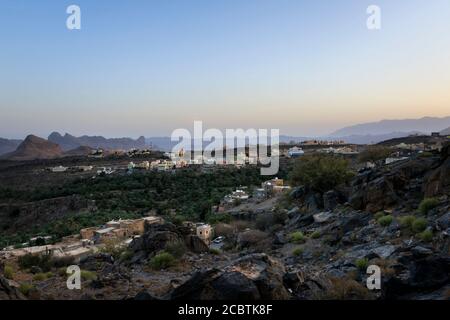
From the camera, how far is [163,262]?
11672 millimetres

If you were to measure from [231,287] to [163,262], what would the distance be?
5286 millimetres

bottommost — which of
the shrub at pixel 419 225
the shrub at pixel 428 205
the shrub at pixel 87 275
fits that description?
the shrub at pixel 87 275

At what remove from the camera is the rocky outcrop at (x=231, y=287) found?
670 centimetres

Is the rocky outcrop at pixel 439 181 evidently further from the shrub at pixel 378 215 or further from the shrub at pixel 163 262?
the shrub at pixel 163 262

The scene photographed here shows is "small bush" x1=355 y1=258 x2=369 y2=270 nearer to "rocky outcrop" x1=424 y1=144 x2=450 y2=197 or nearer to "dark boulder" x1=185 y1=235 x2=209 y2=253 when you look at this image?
"dark boulder" x1=185 y1=235 x2=209 y2=253

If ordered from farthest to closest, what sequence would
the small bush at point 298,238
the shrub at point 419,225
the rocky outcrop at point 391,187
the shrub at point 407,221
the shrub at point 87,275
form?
the rocky outcrop at point 391,187 → the small bush at point 298,238 → the shrub at point 407,221 → the shrub at point 419,225 → the shrub at point 87,275

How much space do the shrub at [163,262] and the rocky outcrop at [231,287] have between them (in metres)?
4.55

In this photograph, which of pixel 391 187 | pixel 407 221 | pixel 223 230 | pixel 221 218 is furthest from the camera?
pixel 221 218

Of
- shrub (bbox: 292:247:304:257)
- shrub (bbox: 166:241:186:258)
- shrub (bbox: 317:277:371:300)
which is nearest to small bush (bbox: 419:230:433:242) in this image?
shrub (bbox: 292:247:304:257)

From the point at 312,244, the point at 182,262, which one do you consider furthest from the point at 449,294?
the point at 312,244

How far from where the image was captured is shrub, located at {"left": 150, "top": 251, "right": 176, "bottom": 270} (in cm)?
1166

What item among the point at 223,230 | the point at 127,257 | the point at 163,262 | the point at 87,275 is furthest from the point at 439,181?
the point at 87,275

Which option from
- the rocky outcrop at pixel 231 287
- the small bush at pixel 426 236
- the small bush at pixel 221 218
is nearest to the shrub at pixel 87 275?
the rocky outcrop at pixel 231 287

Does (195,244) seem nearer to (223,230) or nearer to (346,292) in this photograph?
(346,292)
